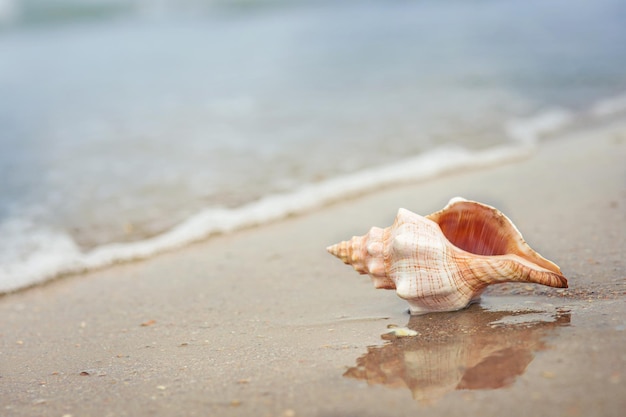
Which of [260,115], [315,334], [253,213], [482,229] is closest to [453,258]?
[482,229]

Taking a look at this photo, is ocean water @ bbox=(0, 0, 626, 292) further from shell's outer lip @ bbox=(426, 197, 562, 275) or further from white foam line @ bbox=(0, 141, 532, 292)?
shell's outer lip @ bbox=(426, 197, 562, 275)

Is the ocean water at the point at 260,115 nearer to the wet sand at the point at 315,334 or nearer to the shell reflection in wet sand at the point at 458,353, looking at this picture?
the wet sand at the point at 315,334

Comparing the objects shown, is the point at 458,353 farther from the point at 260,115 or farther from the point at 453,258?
the point at 260,115

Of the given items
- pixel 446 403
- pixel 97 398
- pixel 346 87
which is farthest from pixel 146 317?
pixel 346 87

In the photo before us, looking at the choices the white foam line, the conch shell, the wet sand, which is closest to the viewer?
the wet sand

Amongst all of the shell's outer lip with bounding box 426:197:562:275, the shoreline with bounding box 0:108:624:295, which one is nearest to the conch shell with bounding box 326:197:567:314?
the shell's outer lip with bounding box 426:197:562:275
